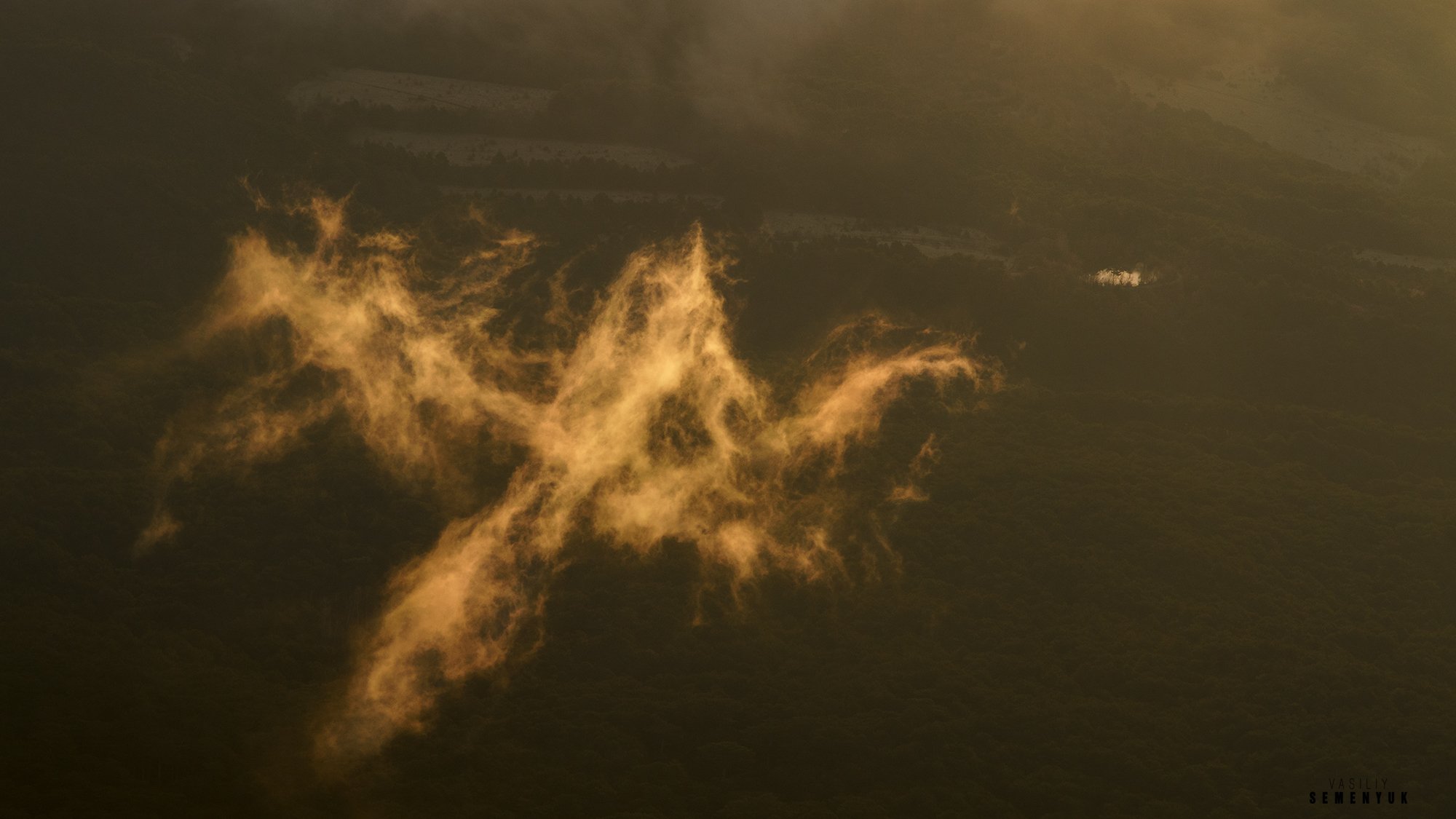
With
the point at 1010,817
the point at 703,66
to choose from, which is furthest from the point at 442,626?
the point at 703,66

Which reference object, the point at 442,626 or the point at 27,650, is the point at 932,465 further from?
the point at 27,650

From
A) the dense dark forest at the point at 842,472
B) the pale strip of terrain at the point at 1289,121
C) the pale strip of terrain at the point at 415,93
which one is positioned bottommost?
the dense dark forest at the point at 842,472

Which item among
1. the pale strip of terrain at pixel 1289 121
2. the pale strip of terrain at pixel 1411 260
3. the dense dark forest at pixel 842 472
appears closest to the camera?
the dense dark forest at pixel 842 472

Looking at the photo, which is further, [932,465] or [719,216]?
[719,216]

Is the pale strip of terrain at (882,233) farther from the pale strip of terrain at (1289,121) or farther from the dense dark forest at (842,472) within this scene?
the pale strip of terrain at (1289,121)

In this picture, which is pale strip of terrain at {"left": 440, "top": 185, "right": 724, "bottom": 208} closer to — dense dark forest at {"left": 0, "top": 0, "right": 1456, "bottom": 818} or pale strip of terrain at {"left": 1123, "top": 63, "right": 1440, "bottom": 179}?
dense dark forest at {"left": 0, "top": 0, "right": 1456, "bottom": 818}

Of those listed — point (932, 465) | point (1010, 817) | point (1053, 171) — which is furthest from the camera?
point (1053, 171)

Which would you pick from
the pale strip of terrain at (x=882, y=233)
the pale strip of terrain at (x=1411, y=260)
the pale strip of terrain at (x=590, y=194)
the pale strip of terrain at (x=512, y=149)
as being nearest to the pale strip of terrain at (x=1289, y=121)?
the pale strip of terrain at (x=1411, y=260)

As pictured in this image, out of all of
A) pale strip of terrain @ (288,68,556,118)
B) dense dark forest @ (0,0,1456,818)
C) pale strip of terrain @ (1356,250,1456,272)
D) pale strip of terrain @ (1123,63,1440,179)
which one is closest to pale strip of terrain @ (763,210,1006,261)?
dense dark forest @ (0,0,1456,818)
